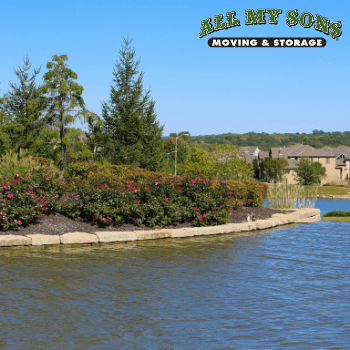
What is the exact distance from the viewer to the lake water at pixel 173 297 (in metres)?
4.64

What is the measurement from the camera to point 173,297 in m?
6.05

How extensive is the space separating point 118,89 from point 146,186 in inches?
855

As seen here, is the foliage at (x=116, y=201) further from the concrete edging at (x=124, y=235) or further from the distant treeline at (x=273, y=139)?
the distant treeline at (x=273, y=139)

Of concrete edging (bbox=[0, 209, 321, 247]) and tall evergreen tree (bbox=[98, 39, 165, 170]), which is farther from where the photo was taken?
tall evergreen tree (bbox=[98, 39, 165, 170])

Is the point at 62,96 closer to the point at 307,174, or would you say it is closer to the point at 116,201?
the point at 116,201

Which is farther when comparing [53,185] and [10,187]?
[53,185]

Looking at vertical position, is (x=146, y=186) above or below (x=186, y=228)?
above

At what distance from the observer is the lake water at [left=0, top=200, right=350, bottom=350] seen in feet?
15.2

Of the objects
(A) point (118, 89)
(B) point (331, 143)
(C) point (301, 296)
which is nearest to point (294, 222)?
(C) point (301, 296)

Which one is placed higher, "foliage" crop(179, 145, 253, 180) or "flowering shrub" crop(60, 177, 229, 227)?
"foliage" crop(179, 145, 253, 180)

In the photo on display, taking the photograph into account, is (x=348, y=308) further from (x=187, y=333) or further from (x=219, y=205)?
(x=219, y=205)

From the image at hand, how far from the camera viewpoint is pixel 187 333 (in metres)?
4.77

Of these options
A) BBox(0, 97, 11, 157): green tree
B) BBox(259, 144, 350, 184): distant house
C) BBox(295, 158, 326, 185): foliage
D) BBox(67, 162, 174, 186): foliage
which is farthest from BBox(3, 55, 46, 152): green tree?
BBox(259, 144, 350, 184): distant house

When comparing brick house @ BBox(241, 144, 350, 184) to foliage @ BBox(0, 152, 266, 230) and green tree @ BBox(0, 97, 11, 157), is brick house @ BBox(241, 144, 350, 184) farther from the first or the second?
foliage @ BBox(0, 152, 266, 230)
